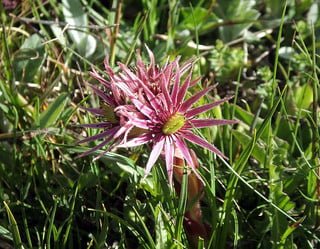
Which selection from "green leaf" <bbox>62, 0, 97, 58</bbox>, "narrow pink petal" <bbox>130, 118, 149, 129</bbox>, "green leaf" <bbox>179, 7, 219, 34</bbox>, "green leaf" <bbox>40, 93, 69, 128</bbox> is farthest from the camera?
"green leaf" <bbox>179, 7, 219, 34</bbox>

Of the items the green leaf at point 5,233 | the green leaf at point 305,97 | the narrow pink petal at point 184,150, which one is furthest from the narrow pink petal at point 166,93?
the green leaf at point 305,97

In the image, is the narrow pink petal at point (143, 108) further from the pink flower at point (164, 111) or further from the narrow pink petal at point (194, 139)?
the narrow pink petal at point (194, 139)

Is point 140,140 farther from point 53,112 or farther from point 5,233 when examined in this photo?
point 53,112

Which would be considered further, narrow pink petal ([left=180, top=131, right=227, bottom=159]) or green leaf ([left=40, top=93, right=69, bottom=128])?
green leaf ([left=40, top=93, right=69, bottom=128])

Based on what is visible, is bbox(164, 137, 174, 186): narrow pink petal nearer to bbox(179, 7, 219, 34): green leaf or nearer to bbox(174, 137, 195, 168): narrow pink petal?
bbox(174, 137, 195, 168): narrow pink petal

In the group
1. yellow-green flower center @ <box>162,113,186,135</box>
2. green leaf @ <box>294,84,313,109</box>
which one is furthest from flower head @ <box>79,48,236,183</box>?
green leaf @ <box>294,84,313,109</box>
